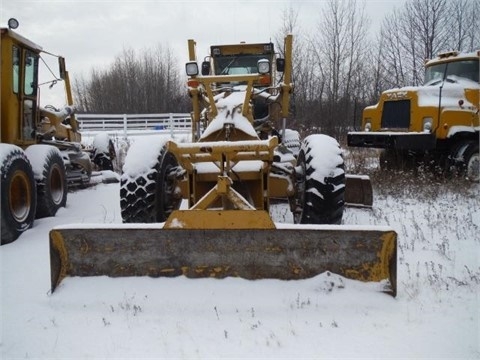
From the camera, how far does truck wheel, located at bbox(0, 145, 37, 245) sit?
203 inches

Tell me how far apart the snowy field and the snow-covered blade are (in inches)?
3.3

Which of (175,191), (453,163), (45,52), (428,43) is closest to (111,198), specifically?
(45,52)

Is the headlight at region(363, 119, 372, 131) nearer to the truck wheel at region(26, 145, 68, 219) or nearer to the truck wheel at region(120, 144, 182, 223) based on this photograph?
the truck wheel at region(26, 145, 68, 219)

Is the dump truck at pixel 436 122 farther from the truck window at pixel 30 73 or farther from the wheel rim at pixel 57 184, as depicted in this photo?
the truck window at pixel 30 73

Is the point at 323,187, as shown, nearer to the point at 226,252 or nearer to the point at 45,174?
the point at 226,252

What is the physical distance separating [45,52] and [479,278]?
7.37 meters

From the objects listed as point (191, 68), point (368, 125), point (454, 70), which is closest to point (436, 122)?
point (454, 70)

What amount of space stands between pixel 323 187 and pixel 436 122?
18.5ft

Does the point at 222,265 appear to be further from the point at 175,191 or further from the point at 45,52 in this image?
the point at 45,52

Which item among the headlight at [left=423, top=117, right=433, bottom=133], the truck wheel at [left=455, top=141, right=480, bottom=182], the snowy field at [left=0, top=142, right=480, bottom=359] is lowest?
the snowy field at [left=0, top=142, right=480, bottom=359]

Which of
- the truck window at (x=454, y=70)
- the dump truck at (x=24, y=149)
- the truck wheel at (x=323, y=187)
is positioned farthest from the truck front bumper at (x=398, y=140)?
the dump truck at (x=24, y=149)

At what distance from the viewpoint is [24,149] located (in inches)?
281

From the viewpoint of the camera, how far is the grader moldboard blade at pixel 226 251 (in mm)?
3455

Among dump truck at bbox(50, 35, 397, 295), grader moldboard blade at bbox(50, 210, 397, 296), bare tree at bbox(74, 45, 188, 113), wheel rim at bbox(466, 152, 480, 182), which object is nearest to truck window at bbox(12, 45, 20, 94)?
dump truck at bbox(50, 35, 397, 295)
